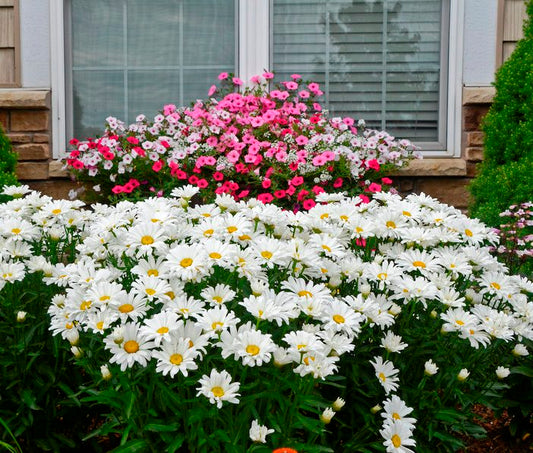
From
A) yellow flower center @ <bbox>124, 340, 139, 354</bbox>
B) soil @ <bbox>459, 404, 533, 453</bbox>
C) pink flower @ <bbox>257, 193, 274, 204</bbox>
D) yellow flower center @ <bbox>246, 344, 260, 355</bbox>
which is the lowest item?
soil @ <bbox>459, 404, 533, 453</bbox>

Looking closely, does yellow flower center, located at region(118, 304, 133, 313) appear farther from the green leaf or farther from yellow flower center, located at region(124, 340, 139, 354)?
the green leaf

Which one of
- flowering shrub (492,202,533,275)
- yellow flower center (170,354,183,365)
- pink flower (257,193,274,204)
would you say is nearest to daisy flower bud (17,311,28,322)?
yellow flower center (170,354,183,365)

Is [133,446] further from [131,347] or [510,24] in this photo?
[510,24]

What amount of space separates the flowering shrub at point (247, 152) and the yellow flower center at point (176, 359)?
2.66 metres

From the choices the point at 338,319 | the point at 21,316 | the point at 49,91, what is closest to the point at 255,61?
the point at 49,91

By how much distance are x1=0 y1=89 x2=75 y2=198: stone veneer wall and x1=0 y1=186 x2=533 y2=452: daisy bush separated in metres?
2.61

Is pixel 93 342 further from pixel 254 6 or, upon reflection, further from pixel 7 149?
pixel 254 6

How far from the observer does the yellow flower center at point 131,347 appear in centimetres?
134

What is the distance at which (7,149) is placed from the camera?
4016mm

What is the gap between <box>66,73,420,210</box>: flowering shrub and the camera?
13.3ft

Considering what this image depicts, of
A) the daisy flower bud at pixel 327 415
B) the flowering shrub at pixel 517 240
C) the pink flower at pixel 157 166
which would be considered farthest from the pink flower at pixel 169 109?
the daisy flower bud at pixel 327 415

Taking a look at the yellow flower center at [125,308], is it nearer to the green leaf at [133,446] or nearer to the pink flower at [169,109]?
the green leaf at [133,446]

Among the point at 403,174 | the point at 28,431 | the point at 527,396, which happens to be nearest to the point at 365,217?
the point at 527,396

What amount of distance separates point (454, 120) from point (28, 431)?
142 inches
